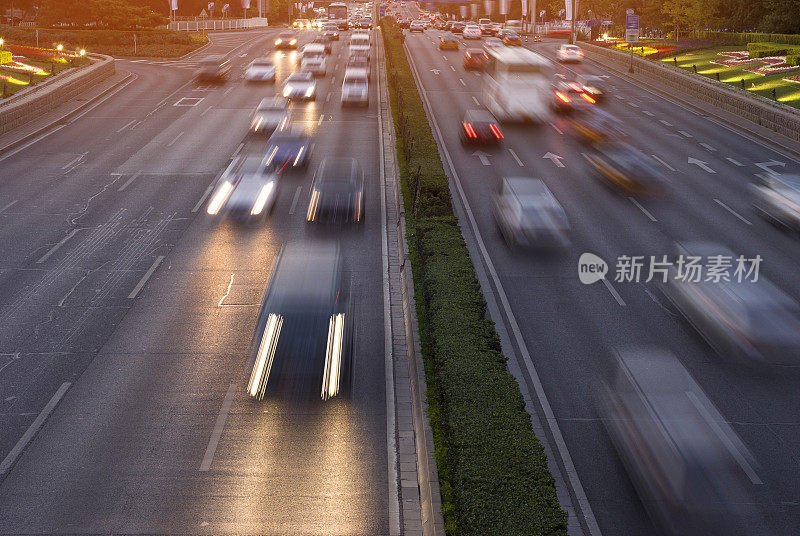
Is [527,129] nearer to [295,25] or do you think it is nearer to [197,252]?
[197,252]

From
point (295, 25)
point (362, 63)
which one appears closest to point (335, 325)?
point (362, 63)

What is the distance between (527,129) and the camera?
129 feet

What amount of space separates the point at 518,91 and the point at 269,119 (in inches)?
522

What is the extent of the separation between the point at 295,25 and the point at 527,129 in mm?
100326

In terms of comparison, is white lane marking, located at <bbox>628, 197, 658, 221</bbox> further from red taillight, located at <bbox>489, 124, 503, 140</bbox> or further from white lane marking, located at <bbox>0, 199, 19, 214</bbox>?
white lane marking, located at <bbox>0, 199, 19, 214</bbox>

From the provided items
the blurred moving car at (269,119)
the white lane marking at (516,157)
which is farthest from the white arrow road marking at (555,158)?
the blurred moving car at (269,119)

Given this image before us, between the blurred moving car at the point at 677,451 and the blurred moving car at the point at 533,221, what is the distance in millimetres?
8719

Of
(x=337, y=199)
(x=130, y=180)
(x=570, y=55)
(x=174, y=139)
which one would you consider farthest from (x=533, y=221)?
(x=570, y=55)

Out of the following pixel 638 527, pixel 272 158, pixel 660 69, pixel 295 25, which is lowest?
pixel 638 527

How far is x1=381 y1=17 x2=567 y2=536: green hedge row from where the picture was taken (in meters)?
9.70

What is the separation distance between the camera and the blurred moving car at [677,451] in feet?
35.0

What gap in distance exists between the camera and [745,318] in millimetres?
15695

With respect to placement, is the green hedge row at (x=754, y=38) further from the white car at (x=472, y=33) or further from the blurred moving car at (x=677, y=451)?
the blurred moving car at (x=677, y=451)

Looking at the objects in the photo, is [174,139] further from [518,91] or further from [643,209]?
[643,209]
